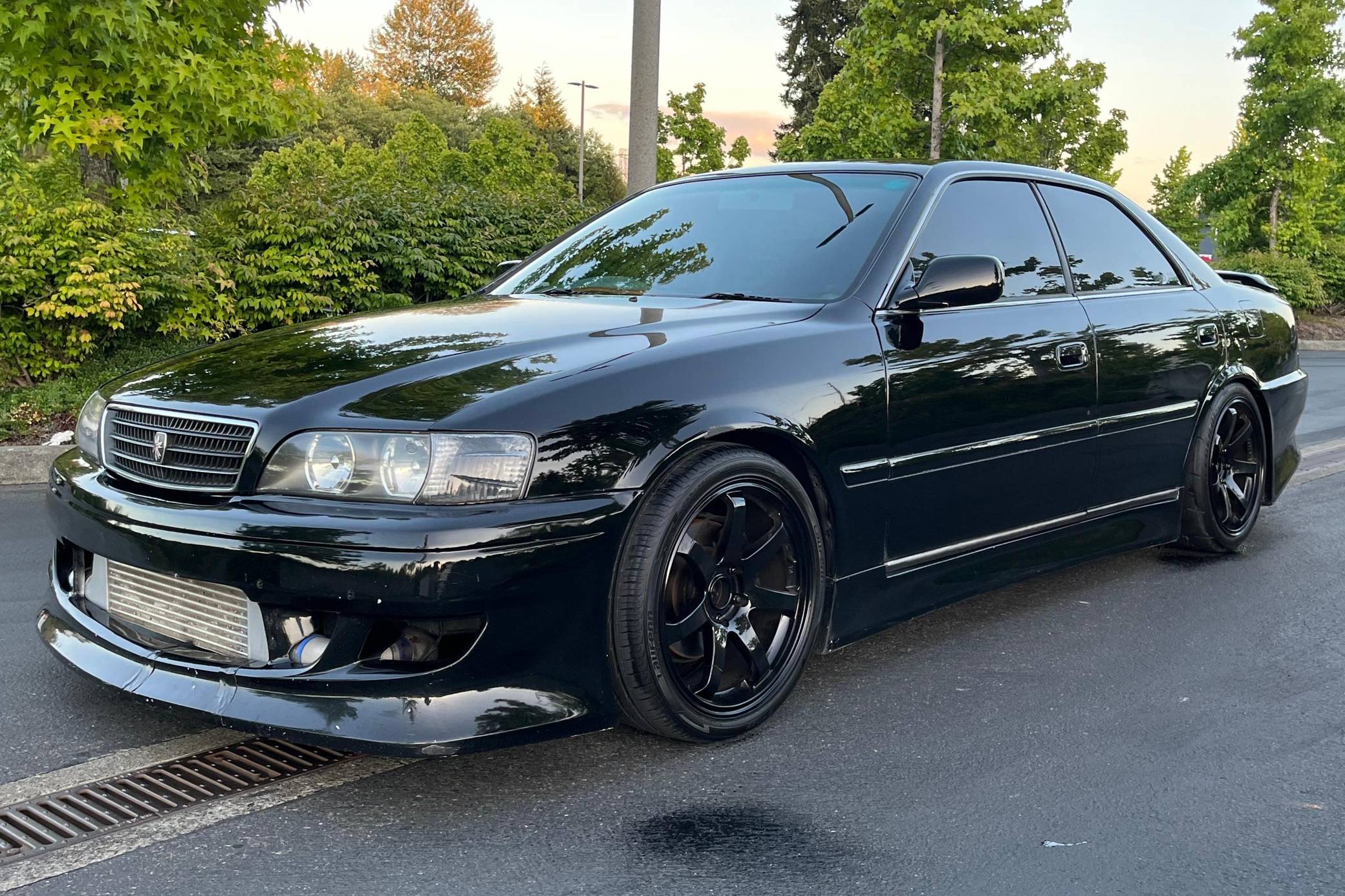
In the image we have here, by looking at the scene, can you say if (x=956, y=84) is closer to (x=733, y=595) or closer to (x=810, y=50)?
(x=733, y=595)

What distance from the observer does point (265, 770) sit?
2.94 metres

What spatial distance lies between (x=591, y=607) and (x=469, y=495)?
381mm

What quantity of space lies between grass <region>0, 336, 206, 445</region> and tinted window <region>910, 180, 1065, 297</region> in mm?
4782

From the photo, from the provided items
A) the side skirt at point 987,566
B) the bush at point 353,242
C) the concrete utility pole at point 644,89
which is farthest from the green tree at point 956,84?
the side skirt at point 987,566

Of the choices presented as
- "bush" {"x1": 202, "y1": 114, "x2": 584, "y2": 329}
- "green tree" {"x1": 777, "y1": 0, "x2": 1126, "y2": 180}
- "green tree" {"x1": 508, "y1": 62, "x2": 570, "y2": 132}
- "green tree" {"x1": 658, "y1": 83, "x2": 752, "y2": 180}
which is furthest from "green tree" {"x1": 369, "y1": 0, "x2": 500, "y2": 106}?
"bush" {"x1": 202, "y1": 114, "x2": 584, "y2": 329}

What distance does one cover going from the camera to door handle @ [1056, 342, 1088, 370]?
4.12 m

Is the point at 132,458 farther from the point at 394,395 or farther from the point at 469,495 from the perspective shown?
the point at 469,495

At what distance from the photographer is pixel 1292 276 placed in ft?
74.5

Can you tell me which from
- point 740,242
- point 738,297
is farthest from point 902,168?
point 738,297

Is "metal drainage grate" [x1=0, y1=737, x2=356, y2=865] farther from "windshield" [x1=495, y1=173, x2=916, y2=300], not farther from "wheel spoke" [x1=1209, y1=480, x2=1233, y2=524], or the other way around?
"wheel spoke" [x1=1209, y1=480, x2=1233, y2=524]

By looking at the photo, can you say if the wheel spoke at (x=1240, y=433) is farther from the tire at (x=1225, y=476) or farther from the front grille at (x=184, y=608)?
the front grille at (x=184, y=608)

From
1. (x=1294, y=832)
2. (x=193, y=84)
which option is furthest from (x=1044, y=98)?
(x=1294, y=832)

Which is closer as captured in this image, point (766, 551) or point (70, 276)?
point (766, 551)

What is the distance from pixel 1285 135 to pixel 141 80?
23.2 meters
